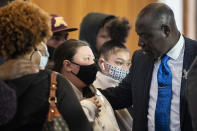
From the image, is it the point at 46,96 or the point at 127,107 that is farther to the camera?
the point at 127,107

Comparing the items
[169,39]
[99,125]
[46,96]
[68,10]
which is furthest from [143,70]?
[68,10]

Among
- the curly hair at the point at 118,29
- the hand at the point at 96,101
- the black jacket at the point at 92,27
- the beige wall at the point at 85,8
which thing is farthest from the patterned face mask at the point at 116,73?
the beige wall at the point at 85,8

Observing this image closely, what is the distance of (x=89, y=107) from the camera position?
8.85 feet

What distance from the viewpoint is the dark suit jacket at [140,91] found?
2754 mm

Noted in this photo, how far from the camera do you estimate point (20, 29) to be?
2168 millimetres

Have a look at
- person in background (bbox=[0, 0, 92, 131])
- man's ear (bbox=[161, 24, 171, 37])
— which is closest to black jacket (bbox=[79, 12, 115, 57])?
man's ear (bbox=[161, 24, 171, 37])

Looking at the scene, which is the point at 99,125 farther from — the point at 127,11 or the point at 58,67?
the point at 127,11

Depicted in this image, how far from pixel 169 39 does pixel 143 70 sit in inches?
13.1

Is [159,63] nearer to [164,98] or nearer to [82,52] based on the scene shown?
[164,98]

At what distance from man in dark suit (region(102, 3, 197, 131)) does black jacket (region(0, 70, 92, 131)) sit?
829 millimetres

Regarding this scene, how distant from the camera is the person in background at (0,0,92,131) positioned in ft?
6.96

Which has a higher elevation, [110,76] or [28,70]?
[28,70]

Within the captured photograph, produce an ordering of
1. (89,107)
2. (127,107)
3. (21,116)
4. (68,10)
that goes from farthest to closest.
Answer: (68,10) → (127,107) → (89,107) → (21,116)

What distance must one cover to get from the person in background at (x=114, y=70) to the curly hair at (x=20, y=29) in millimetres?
1285
